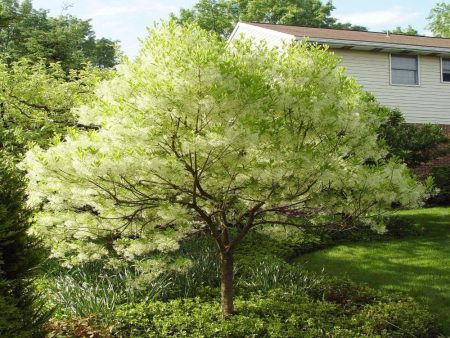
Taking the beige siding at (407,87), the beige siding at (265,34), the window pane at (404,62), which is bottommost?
the beige siding at (407,87)

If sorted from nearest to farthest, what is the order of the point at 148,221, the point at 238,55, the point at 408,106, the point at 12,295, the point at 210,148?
the point at 12,295, the point at 210,148, the point at 238,55, the point at 148,221, the point at 408,106

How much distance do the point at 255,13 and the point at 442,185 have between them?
78.2 ft

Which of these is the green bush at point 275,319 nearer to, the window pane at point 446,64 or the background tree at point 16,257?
the background tree at point 16,257

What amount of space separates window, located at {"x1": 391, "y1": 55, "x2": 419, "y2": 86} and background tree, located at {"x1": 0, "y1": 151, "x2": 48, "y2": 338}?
18003 millimetres

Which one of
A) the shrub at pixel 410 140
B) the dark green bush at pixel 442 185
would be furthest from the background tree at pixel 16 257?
Answer: the dark green bush at pixel 442 185

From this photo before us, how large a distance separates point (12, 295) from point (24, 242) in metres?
0.58

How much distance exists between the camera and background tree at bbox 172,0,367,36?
3706 centimetres

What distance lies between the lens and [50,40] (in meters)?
29.8

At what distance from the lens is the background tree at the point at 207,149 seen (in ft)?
19.7

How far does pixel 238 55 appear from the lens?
22.7 feet

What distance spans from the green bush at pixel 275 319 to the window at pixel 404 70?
1377 centimetres

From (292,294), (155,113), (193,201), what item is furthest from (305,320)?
(155,113)

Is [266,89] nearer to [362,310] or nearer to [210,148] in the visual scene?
[210,148]

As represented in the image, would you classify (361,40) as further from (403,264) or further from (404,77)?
(403,264)
